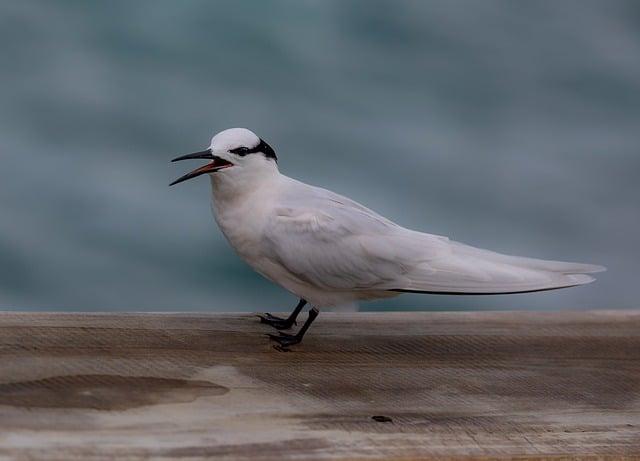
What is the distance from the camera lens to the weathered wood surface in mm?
2812

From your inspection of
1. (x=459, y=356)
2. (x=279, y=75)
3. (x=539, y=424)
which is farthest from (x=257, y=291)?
(x=539, y=424)

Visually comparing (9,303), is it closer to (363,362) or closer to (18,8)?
(18,8)

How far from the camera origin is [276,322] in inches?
A: 158

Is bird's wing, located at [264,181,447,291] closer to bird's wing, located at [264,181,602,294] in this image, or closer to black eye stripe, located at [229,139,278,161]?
bird's wing, located at [264,181,602,294]

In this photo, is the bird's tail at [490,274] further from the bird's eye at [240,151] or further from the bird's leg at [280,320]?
the bird's eye at [240,151]

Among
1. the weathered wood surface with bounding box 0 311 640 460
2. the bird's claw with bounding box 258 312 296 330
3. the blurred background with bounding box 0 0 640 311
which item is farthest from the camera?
the blurred background with bounding box 0 0 640 311

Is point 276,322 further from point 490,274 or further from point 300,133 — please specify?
point 300,133

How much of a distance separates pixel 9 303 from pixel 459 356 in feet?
13.4

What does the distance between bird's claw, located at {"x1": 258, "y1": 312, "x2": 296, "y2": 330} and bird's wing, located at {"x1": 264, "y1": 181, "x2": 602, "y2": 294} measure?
0.52 ft

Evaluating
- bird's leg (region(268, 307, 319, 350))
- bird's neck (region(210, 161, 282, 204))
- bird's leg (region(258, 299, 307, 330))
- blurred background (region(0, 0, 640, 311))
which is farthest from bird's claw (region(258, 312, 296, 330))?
blurred background (region(0, 0, 640, 311))

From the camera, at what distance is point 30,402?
2945 mm

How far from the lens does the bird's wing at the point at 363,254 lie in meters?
4.04

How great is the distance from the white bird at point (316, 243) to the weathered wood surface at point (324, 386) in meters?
0.13

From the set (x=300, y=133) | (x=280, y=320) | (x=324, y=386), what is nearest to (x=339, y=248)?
(x=280, y=320)
